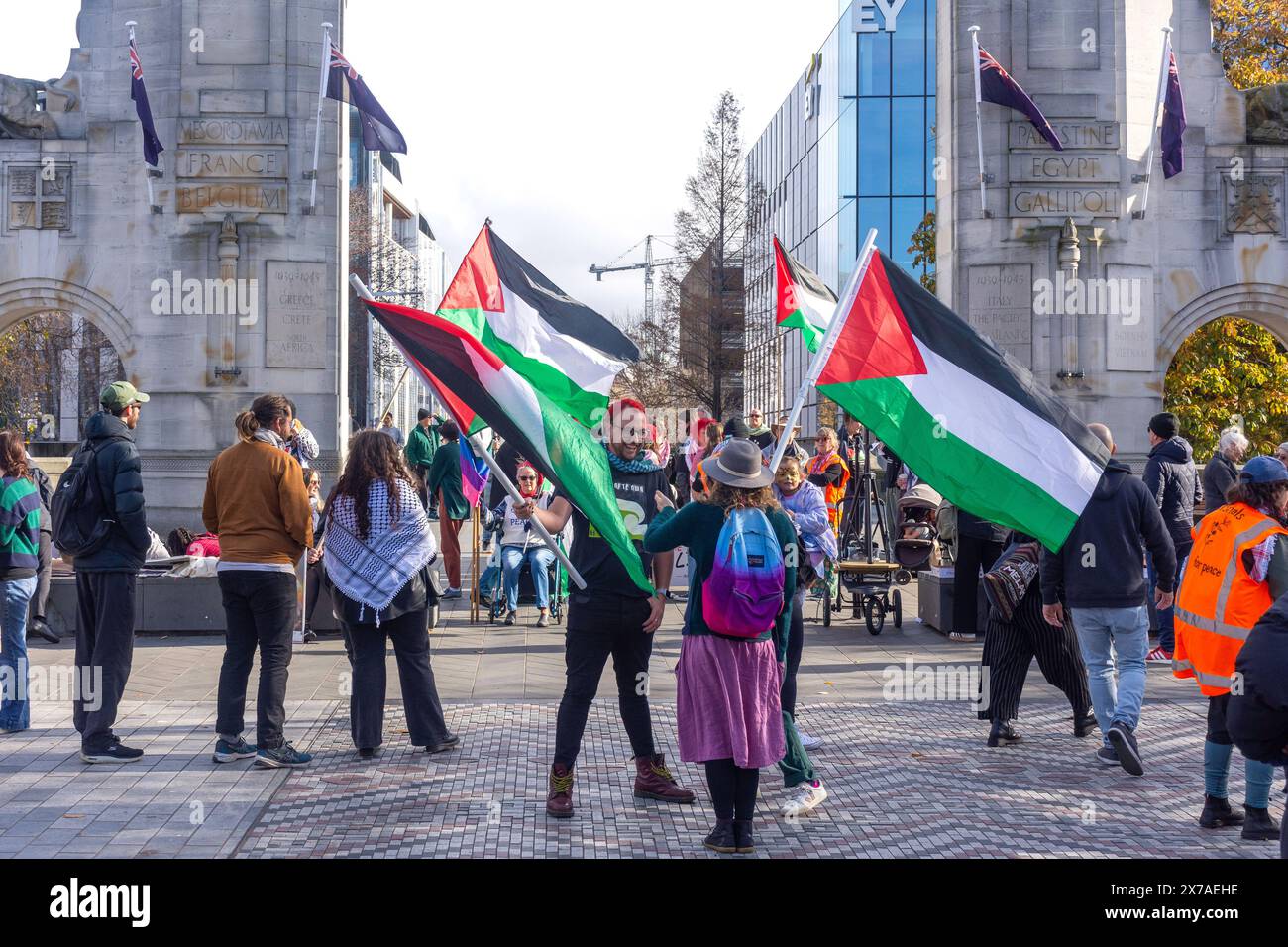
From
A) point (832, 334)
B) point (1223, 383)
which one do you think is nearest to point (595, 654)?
point (832, 334)

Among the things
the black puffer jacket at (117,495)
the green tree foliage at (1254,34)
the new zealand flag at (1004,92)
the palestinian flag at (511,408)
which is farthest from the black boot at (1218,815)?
the green tree foliage at (1254,34)

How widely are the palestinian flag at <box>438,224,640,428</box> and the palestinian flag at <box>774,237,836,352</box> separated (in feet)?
3.62

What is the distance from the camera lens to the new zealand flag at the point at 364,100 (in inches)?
621

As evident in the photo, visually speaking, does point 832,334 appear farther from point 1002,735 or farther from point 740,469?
point 1002,735

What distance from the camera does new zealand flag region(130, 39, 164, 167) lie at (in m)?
15.8

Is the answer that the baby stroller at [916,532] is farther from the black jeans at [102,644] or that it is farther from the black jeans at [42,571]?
the black jeans at [102,644]

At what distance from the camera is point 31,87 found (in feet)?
54.5

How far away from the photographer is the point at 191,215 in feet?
53.4

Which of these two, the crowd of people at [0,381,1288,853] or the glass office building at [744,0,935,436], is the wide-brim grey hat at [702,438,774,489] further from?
the glass office building at [744,0,935,436]

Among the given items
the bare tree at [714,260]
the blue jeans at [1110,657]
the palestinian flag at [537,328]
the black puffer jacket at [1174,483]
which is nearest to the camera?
the blue jeans at [1110,657]

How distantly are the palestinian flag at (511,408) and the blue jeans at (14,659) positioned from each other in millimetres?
3648

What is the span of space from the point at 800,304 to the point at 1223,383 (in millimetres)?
17297

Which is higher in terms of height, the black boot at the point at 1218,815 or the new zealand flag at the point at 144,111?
the new zealand flag at the point at 144,111

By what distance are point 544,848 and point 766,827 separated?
3.81 ft
